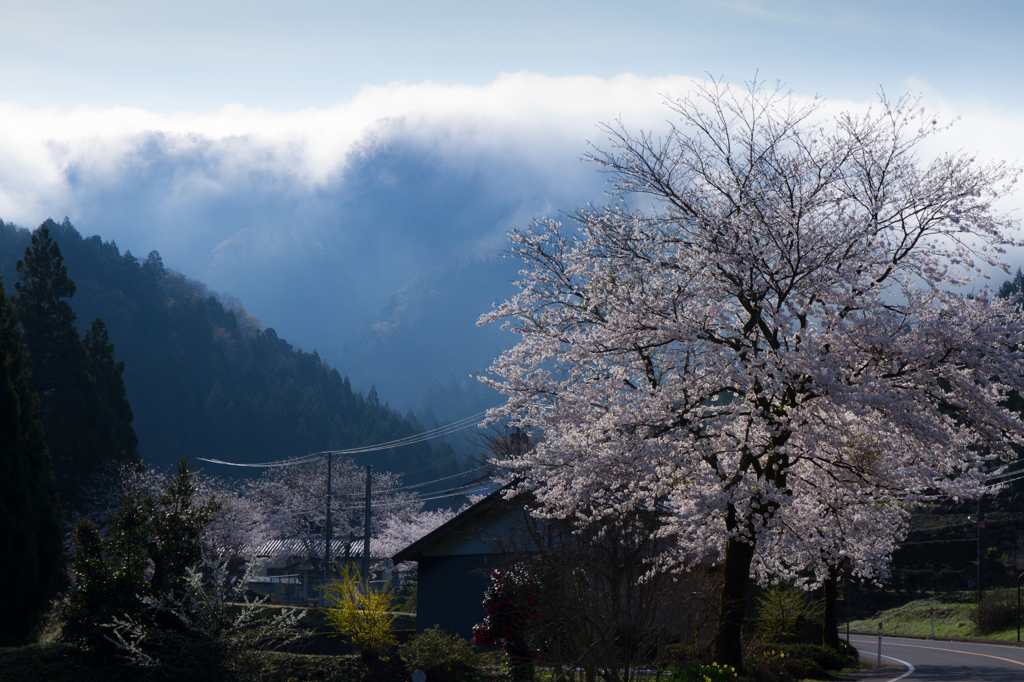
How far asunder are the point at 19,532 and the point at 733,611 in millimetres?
16233

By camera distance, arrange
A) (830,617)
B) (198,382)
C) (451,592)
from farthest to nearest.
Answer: (198,382) → (451,592) → (830,617)

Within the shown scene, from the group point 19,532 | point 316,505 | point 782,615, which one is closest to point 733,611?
point 782,615

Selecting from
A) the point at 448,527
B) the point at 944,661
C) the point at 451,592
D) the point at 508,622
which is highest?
the point at 448,527

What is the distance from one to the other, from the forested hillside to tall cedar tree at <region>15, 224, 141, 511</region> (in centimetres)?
5157

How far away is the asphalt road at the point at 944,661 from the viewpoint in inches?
726

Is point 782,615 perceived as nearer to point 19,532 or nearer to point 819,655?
point 819,655

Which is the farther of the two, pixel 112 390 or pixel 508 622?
pixel 112 390

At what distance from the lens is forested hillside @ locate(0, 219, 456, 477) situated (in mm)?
98562

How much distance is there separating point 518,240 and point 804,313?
6021 millimetres

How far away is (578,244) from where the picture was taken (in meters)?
16.3

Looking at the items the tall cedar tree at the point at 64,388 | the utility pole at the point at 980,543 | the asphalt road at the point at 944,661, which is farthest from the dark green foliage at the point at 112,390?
the utility pole at the point at 980,543

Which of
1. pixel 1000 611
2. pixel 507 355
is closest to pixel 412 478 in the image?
pixel 1000 611

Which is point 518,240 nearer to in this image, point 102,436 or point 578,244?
point 578,244

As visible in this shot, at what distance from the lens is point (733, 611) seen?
46.5 ft
